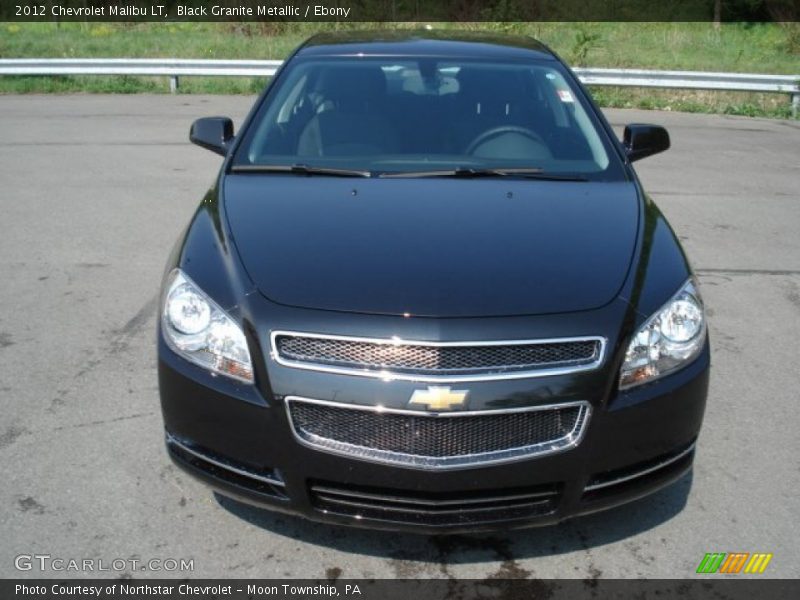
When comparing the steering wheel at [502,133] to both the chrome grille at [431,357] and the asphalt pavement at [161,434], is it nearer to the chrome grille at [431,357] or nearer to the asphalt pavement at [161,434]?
the asphalt pavement at [161,434]

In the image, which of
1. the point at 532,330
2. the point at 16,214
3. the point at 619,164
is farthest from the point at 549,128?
the point at 16,214

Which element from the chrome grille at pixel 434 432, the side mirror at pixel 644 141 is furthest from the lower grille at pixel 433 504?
the side mirror at pixel 644 141

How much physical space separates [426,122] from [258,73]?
457 inches

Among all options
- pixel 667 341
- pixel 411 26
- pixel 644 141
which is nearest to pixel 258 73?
pixel 411 26

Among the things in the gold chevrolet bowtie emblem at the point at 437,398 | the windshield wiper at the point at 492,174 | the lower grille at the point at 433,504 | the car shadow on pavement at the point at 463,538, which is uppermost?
the windshield wiper at the point at 492,174

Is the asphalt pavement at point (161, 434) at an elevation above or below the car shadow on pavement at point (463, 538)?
below

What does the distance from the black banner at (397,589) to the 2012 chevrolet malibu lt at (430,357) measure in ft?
0.81

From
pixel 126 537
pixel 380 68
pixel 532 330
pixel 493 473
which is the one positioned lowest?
pixel 126 537

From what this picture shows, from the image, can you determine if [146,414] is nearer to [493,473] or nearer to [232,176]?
[232,176]

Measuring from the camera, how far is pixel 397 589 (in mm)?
2896

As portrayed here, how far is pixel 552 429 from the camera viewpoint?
275cm

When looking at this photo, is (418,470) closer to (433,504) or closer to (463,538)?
(433,504)

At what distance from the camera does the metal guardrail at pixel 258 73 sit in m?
14.6

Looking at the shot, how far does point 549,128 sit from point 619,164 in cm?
46
